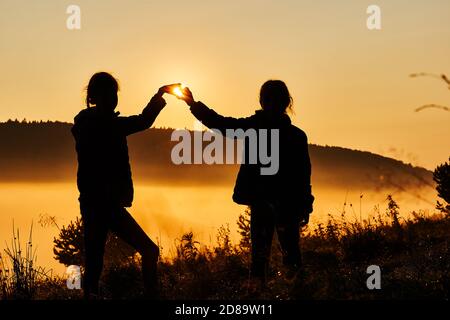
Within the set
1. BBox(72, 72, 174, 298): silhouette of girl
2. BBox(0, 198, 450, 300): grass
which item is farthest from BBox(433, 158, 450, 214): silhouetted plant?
BBox(72, 72, 174, 298): silhouette of girl

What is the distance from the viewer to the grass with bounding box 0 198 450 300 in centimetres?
791

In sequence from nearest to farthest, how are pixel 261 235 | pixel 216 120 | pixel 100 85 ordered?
pixel 100 85 → pixel 261 235 → pixel 216 120

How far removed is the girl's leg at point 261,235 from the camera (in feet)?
26.5

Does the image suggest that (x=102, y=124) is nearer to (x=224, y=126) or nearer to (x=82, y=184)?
(x=82, y=184)

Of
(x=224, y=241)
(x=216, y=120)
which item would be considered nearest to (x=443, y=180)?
(x=224, y=241)

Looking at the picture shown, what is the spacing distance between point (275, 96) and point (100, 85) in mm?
1817

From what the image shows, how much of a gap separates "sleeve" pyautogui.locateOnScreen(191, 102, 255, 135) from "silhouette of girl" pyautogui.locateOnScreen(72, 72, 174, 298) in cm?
119

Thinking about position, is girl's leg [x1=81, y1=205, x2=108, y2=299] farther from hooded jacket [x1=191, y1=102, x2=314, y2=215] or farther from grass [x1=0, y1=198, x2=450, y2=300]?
hooded jacket [x1=191, y1=102, x2=314, y2=215]

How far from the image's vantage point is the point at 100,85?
7.92m

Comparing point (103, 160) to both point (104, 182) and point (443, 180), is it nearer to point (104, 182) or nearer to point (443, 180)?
point (104, 182)

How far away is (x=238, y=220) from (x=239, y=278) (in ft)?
73.7

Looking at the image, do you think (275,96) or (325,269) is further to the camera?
(325,269)

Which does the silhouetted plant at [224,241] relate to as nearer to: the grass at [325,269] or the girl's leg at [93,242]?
the grass at [325,269]
